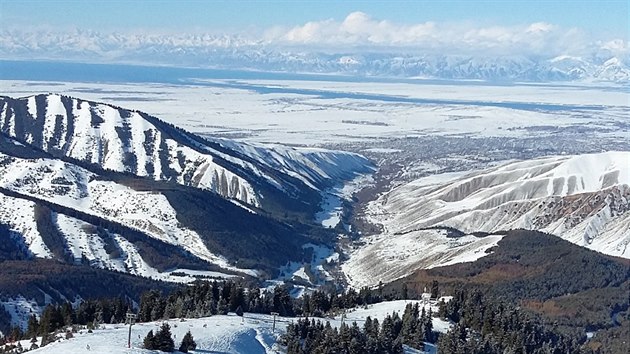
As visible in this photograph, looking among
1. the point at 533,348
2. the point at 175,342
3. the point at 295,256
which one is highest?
the point at 175,342

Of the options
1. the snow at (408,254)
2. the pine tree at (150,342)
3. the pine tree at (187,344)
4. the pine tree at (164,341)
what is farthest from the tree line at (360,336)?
the snow at (408,254)

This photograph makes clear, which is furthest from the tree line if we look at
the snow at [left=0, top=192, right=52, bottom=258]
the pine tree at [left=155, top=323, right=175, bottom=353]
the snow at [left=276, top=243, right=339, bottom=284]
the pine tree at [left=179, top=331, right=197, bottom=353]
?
the snow at [left=0, top=192, right=52, bottom=258]

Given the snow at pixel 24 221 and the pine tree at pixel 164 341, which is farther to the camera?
the snow at pixel 24 221

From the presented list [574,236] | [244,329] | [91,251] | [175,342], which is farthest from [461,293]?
[574,236]

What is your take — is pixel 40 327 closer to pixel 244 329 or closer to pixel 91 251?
pixel 244 329

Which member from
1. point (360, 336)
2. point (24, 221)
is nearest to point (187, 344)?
point (360, 336)

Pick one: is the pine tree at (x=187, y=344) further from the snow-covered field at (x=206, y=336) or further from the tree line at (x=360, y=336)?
the tree line at (x=360, y=336)
